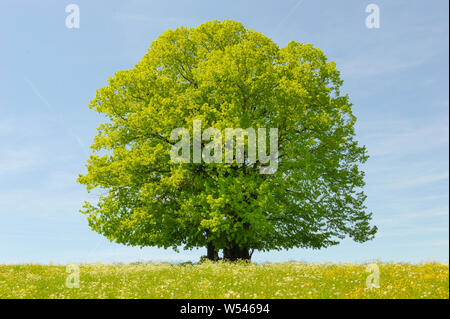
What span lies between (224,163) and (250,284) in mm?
9164

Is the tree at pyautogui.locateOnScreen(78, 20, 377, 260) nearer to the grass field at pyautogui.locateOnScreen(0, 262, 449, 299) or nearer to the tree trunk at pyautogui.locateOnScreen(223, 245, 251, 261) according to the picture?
the tree trunk at pyautogui.locateOnScreen(223, 245, 251, 261)

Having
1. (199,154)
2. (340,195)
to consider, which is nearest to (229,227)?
(199,154)

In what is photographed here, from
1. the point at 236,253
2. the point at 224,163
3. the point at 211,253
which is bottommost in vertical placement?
the point at 211,253

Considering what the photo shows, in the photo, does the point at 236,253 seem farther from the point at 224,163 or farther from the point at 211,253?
the point at 224,163

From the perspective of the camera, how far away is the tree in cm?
2375

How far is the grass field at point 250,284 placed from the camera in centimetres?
1422

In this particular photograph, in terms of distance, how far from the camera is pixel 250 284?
618 inches

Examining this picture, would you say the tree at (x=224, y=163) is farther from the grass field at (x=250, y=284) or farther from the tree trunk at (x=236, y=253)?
the grass field at (x=250, y=284)

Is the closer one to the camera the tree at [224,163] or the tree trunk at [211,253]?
the tree at [224,163]

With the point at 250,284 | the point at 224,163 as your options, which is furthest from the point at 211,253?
the point at 250,284

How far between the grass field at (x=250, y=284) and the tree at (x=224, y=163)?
440 cm

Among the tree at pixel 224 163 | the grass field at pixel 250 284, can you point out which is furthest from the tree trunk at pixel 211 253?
the grass field at pixel 250 284

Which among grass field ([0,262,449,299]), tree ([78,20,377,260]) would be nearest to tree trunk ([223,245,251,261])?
tree ([78,20,377,260])

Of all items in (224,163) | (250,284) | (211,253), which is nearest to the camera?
(250,284)
